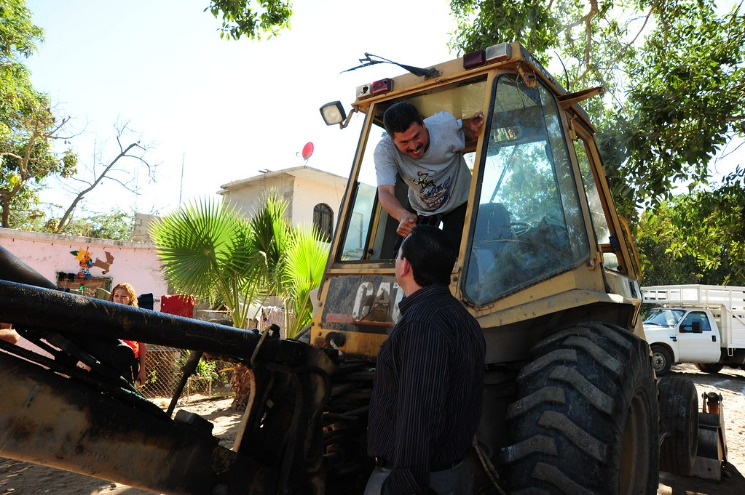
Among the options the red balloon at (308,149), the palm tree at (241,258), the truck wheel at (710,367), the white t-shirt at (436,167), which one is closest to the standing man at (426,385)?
the white t-shirt at (436,167)

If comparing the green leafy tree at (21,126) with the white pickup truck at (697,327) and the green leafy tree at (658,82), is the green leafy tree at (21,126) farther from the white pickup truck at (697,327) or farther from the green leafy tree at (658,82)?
the white pickup truck at (697,327)

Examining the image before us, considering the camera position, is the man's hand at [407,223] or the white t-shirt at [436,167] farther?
the white t-shirt at [436,167]

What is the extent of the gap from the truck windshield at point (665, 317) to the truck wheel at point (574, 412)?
16.7 meters

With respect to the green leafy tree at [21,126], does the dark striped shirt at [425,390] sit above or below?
below

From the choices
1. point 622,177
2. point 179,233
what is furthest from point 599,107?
point 179,233

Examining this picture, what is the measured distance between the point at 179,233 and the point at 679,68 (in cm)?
778

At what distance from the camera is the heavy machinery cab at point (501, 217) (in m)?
3.13

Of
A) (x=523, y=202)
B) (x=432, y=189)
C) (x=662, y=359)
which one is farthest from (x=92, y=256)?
(x=662, y=359)

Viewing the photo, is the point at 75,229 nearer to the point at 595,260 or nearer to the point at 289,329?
the point at 289,329

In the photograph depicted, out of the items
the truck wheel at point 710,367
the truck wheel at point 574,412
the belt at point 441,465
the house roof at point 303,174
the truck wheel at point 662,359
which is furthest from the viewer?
the house roof at point 303,174

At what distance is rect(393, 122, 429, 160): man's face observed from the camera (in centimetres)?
345

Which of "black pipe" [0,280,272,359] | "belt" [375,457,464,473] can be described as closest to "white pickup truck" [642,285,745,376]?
"belt" [375,457,464,473]

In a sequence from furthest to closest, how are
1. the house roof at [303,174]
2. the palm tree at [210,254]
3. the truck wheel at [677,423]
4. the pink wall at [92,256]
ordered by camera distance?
the house roof at [303,174]
the pink wall at [92,256]
the palm tree at [210,254]
the truck wheel at [677,423]

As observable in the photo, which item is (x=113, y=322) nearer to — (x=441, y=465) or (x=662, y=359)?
(x=441, y=465)
